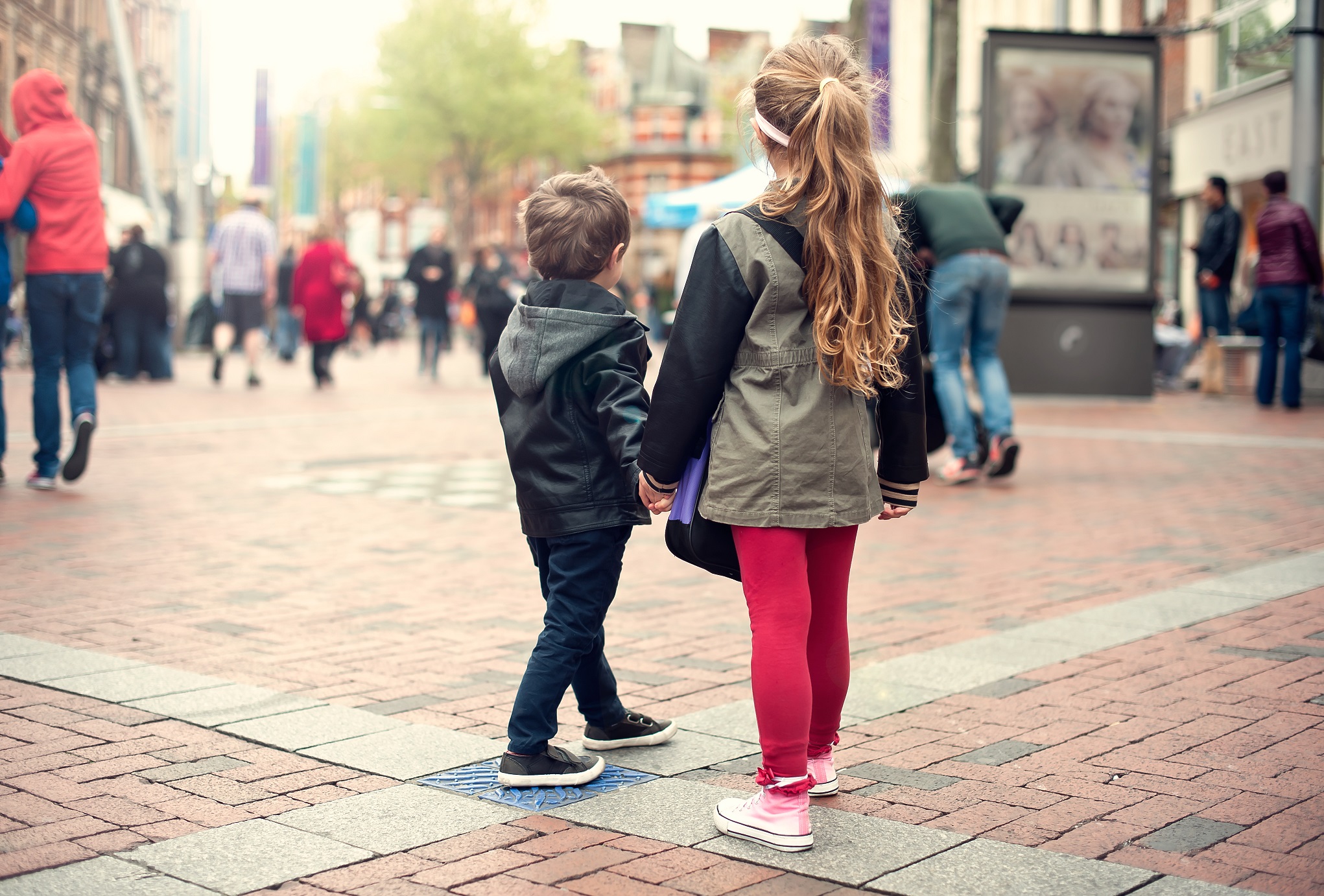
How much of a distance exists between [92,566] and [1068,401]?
1166 cm

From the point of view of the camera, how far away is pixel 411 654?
4246mm

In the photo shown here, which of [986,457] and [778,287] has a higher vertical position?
[778,287]

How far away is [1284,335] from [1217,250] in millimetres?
2063

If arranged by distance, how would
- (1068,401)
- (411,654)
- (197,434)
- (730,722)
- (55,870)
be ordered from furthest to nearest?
(1068,401) < (197,434) < (411,654) < (730,722) < (55,870)

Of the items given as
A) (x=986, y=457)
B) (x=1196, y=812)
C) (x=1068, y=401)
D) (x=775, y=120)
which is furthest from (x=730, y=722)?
(x=1068, y=401)

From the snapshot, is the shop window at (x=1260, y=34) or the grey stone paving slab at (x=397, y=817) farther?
the shop window at (x=1260, y=34)

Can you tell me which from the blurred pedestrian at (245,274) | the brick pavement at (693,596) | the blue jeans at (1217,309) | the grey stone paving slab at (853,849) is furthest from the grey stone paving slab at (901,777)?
the blue jeans at (1217,309)

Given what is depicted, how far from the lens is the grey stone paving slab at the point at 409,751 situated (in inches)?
124

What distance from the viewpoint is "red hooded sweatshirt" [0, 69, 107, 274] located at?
23.6 feet

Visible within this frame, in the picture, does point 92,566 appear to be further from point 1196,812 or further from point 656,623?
point 1196,812

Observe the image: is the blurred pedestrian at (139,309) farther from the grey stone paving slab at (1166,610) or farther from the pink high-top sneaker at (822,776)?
the pink high-top sneaker at (822,776)

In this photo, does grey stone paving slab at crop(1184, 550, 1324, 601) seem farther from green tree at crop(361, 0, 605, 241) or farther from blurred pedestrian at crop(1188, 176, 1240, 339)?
green tree at crop(361, 0, 605, 241)

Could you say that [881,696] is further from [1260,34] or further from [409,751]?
[1260,34]

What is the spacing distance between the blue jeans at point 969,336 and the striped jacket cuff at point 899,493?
513 centimetres
